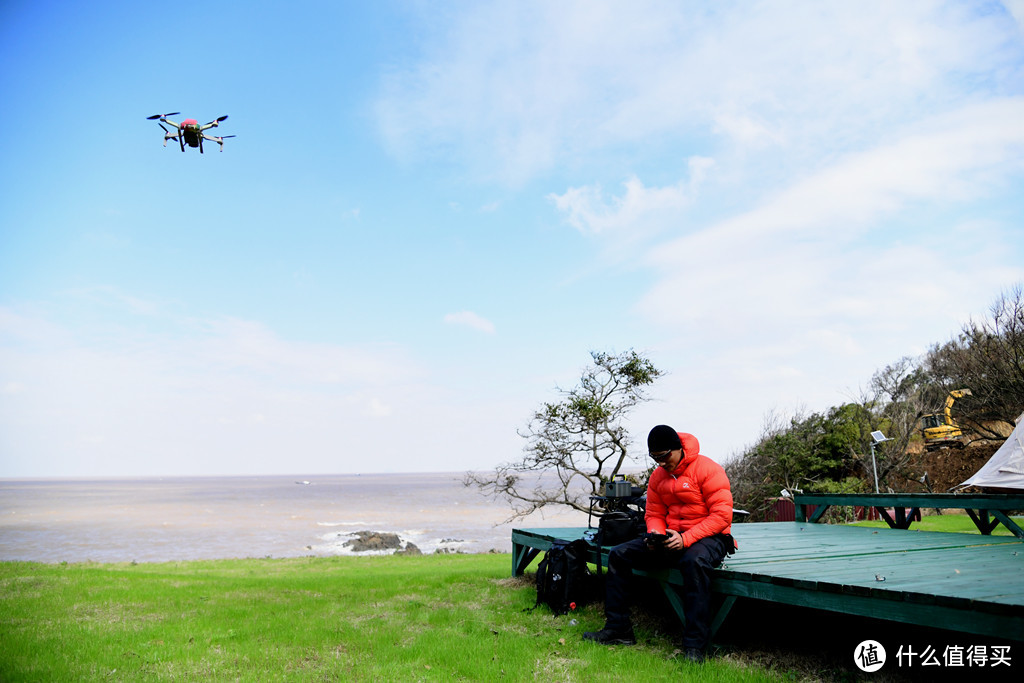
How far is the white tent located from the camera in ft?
37.5

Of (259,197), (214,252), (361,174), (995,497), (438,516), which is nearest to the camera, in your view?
(995,497)

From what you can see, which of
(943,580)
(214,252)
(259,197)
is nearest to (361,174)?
(259,197)

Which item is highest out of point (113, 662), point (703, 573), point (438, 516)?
point (703, 573)

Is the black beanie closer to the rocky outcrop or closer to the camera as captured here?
the camera

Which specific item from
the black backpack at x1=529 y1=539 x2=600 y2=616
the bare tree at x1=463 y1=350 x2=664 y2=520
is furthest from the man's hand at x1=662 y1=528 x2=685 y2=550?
the bare tree at x1=463 y1=350 x2=664 y2=520

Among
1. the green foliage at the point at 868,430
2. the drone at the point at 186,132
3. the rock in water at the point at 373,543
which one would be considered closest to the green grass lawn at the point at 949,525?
the green foliage at the point at 868,430

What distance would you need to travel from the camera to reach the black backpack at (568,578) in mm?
5805

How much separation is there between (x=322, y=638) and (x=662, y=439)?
11.2 ft

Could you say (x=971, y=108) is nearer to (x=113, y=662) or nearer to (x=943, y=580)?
(x=943, y=580)

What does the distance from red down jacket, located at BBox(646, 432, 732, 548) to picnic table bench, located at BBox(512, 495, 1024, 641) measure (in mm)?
332

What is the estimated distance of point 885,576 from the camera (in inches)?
159

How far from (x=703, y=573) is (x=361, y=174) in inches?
702

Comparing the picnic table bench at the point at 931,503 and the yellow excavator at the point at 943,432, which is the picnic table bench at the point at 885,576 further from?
the yellow excavator at the point at 943,432

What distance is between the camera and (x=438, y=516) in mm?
42031
